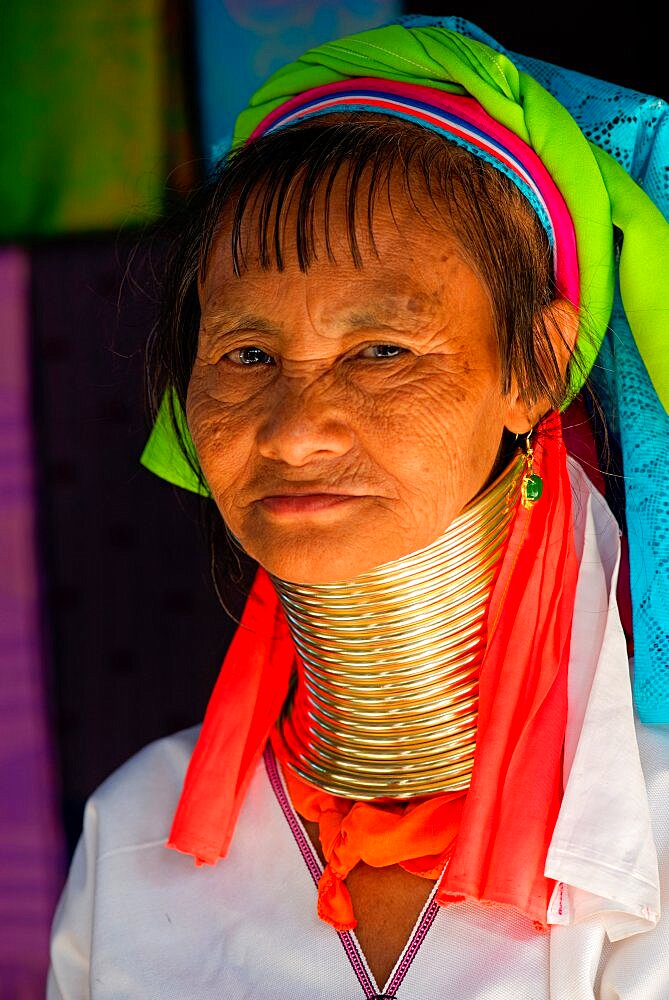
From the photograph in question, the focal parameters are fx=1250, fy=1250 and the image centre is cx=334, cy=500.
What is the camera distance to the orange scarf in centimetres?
180

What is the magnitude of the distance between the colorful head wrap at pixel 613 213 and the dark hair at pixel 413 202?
7 centimetres

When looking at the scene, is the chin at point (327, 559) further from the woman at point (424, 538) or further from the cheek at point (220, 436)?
the cheek at point (220, 436)

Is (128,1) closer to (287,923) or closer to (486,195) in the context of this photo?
(486,195)

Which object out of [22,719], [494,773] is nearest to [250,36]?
[22,719]

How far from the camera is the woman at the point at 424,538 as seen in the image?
5.96ft

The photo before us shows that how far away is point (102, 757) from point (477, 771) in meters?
1.58

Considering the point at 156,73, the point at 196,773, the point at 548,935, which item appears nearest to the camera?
the point at 548,935

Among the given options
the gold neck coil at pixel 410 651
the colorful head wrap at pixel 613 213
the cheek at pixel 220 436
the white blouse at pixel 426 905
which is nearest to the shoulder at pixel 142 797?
the white blouse at pixel 426 905

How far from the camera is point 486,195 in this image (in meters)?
1.94

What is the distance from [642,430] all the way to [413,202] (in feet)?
1.72

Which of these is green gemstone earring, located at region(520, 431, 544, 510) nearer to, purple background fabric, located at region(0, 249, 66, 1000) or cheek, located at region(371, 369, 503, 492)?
cheek, located at region(371, 369, 503, 492)

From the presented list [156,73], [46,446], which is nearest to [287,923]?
[46,446]

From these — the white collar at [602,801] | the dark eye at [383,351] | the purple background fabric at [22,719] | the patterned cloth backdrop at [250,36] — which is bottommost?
the purple background fabric at [22,719]

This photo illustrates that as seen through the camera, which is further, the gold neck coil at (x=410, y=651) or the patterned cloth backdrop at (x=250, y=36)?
the patterned cloth backdrop at (x=250, y=36)
